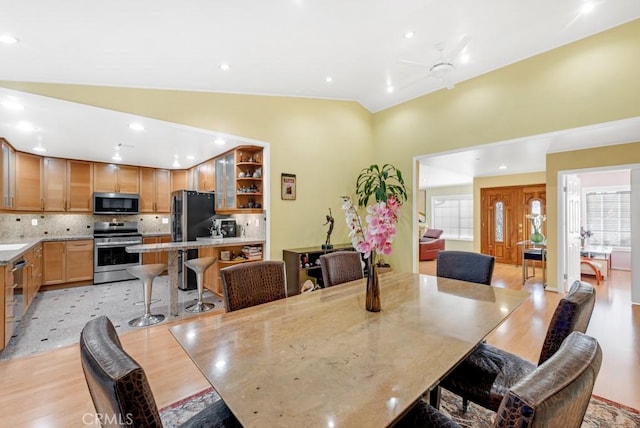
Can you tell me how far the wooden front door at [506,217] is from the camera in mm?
7215

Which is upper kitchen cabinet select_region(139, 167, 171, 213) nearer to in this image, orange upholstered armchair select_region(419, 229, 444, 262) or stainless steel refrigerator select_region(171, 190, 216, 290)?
stainless steel refrigerator select_region(171, 190, 216, 290)

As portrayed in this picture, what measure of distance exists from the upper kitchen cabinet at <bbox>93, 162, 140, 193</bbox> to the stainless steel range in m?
0.68

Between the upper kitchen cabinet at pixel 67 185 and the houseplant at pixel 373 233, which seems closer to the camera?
the houseplant at pixel 373 233

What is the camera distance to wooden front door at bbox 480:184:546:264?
7215mm

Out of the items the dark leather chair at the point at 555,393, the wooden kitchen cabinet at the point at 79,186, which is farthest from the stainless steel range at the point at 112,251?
the dark leather chair at the point at 555,393

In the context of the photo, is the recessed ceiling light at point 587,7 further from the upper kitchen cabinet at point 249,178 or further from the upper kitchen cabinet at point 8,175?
the upper kitchen cabinet at point 8,175

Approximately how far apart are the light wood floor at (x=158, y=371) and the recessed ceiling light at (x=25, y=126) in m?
2.65

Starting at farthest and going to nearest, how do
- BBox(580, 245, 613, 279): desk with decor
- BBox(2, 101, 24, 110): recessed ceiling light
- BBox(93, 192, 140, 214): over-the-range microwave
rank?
BBox(580, 245, 613, 279): desk with decor → BBox(93, 192, 140, 214): over-the-range microwave → BBox(2, 101, 24, 110): recessed ceiling light

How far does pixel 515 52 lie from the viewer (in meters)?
3.33

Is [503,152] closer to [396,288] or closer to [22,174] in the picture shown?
[396,288]

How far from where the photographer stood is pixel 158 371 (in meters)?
2.32

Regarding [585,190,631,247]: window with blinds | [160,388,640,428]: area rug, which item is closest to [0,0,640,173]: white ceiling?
[160,388,640,428]: area rug

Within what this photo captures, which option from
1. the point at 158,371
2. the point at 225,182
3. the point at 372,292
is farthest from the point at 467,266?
the point at 225,182

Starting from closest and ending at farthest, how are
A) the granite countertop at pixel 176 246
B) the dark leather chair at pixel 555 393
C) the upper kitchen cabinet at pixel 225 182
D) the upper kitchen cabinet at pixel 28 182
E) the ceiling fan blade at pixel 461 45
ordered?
the dark leather chair at pixel 555 393
the ceiling fan blade at pixel 461 45
the granite countertop at pixel 176 246
the upper kitchen cabinet at pixel 225 182
the upper kitchen cabinet at pixel 28 182
